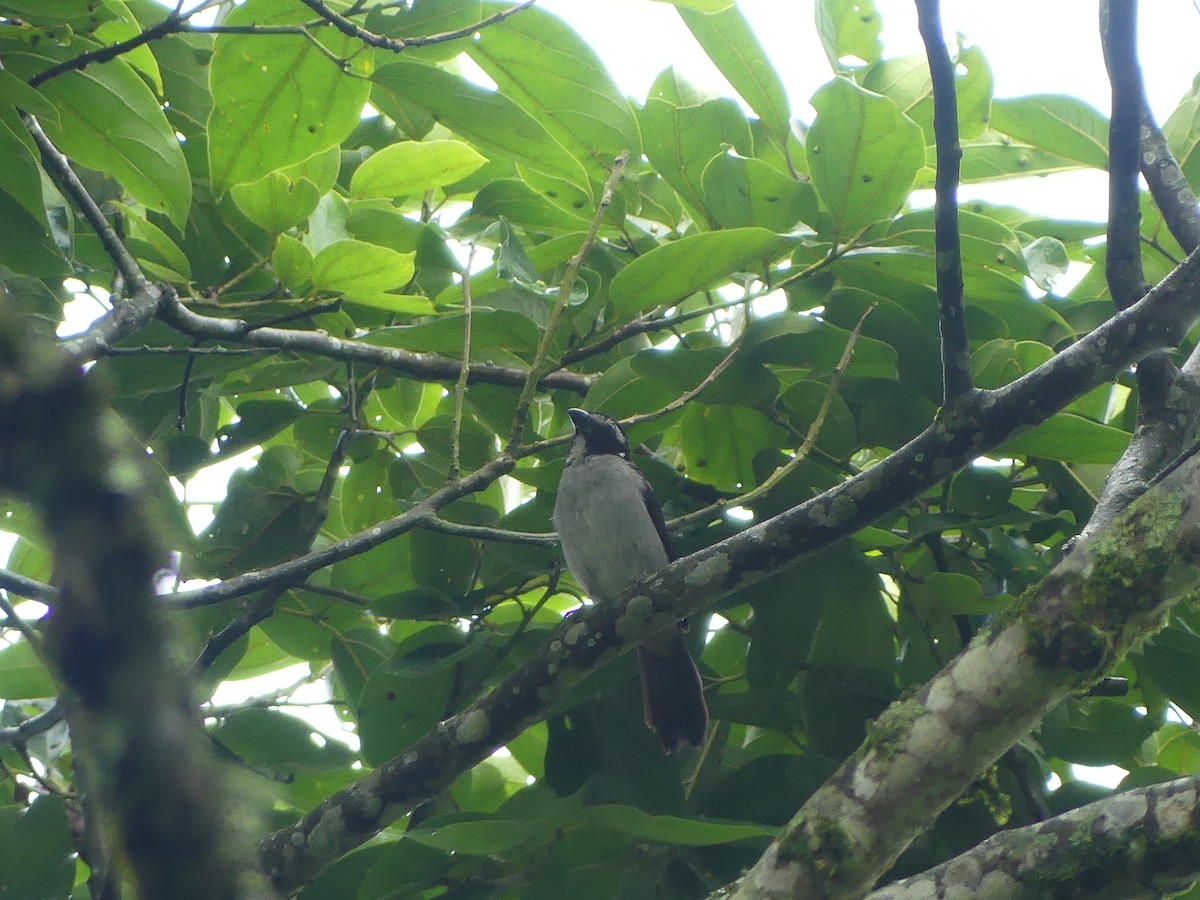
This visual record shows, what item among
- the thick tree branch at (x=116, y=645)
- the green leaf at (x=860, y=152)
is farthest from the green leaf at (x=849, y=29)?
the thick tree branch at (x=116, y=645)

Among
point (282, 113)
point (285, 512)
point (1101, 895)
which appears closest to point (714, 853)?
point (1101, 895)

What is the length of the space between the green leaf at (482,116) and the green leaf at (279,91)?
10 cm

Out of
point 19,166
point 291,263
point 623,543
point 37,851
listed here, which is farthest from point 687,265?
point 37,851

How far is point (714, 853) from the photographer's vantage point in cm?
298

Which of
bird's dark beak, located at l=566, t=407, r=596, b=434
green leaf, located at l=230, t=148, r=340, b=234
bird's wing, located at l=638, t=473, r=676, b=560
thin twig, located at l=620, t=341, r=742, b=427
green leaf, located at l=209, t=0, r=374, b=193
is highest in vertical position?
green leaf, located at l=209, t=0, r=374, b=193

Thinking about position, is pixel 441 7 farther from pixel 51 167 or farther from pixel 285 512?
pixel 285 512

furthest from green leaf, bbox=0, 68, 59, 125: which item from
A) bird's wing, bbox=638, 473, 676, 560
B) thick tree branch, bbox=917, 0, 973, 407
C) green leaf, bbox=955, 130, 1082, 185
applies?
green leaf, bbox=955, 130, 1082, 185

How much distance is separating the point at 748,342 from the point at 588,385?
30.9 inches

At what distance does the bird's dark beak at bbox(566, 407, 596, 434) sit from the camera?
3.75 metres

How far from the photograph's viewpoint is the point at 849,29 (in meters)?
3.74

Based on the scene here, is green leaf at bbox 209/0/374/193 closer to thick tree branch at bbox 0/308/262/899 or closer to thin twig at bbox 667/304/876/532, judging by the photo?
Result: thin twig at bbox 667/304/876/532

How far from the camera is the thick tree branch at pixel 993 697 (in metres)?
2.20

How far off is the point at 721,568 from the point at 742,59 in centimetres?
161

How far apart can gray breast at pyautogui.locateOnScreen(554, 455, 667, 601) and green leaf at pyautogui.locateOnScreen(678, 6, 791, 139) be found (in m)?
1.46
